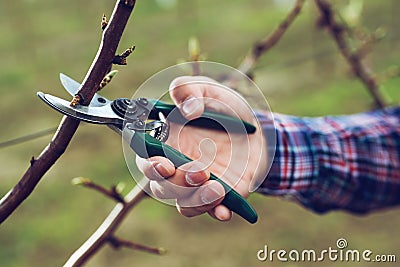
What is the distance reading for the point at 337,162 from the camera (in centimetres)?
113

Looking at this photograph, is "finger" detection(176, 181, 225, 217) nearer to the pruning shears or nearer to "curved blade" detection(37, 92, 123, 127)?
the pruning shears

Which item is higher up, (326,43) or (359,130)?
(359,130)

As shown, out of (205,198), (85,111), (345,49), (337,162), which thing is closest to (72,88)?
(85,111)

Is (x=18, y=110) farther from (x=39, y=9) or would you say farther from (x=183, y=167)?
(x=183, y=167)

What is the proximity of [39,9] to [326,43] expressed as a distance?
2914 mm

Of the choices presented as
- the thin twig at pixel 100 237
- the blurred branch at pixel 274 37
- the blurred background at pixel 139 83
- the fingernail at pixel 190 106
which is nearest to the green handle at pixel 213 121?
the fingernail at pixel 190 106

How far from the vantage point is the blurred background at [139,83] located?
2.30 meters

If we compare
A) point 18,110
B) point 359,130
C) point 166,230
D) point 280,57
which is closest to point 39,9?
point 18,110

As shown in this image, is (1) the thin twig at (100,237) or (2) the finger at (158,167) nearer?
(2) the finger at (158,167)

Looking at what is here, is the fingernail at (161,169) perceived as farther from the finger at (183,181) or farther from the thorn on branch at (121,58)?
the thorn on branch at (121,58)

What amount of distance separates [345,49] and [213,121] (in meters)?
0.82

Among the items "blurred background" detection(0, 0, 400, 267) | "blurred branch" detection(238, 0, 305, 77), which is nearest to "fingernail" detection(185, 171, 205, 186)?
"blurred branch" detection(238, 0, 305, 77)

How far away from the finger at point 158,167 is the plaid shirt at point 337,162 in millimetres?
378

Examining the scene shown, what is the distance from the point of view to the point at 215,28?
4934mm
